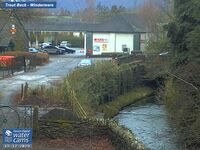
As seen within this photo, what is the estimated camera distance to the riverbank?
40062 mm

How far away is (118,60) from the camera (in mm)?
56031

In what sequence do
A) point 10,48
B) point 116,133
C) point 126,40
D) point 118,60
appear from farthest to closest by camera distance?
point 126,40 < point 10,48 < point 118,60 < point 116,133

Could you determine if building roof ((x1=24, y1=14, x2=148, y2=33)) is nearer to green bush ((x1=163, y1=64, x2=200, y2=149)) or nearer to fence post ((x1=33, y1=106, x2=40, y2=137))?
green bush ((x1=163, y1=64, x2=200, y2=149))

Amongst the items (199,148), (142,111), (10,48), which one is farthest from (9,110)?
(10,48)

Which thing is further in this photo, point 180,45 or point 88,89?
point 88,89

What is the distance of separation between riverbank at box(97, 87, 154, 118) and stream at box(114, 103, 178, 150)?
654 mm

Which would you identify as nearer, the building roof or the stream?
the stream

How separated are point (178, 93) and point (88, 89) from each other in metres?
9.56

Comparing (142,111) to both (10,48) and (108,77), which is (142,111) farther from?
(10,48)

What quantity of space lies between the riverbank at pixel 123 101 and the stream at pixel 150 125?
0.65m

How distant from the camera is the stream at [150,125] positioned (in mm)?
27250

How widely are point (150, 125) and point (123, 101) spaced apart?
45.7 ft

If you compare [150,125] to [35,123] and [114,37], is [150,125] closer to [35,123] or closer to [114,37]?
[35,123]

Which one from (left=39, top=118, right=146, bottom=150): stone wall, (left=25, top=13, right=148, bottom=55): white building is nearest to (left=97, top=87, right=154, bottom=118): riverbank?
(left=39, top=118, right=146, bottom=150): stone wall
